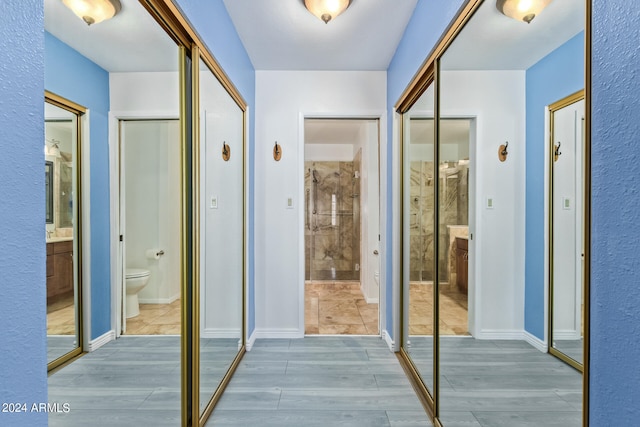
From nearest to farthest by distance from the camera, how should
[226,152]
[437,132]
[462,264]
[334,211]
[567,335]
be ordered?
1. [567,335]
2. [462,264]
3. [437,132]
4. [226,152]
5. [334,211]

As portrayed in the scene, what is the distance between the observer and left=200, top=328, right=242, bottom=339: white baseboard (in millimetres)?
1852

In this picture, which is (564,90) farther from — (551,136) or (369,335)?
(369,335)

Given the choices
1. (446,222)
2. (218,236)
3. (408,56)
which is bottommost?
(218,236)

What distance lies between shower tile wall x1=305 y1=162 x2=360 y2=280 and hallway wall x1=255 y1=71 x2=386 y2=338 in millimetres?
2562

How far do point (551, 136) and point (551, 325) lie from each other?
495mm

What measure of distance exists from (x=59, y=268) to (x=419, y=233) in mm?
1955

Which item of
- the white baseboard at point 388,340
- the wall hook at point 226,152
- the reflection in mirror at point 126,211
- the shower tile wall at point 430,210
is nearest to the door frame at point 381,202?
the white baseboard at point 388,340

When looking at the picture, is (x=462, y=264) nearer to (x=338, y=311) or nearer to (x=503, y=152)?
(x=503, y=152)

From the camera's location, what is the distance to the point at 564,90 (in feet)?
2.69

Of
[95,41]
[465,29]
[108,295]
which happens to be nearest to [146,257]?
[108,295]

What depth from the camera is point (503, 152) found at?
116 cm

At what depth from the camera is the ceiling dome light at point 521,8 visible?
92 centimetres

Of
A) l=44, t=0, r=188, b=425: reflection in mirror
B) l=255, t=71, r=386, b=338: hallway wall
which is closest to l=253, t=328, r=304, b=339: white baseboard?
l=255, t=71, r=386, b=338: hallway wall

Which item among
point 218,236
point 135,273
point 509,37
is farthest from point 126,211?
point 509,37
